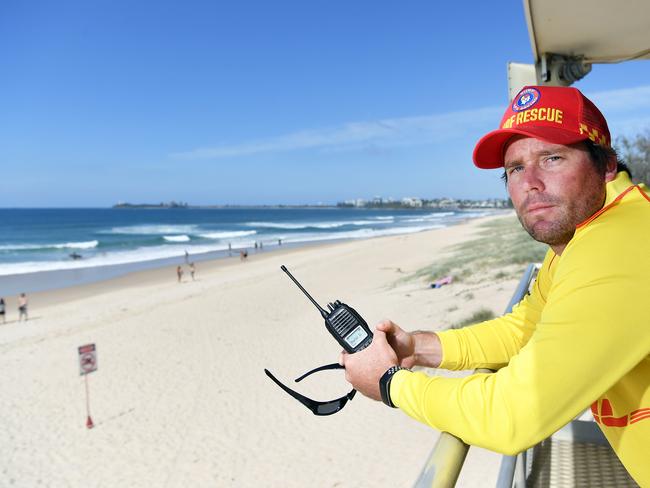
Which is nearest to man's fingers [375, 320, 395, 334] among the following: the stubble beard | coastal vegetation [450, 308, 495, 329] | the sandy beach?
the stubble beard

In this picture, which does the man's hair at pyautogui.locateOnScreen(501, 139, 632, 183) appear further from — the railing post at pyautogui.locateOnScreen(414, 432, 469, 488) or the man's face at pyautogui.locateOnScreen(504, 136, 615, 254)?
the railing post at pyautogui.locateOnScreen(414, 432, 469, 488)

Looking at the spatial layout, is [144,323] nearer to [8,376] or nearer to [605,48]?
[8,376]

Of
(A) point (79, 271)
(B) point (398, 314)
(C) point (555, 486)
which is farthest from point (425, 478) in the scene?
(A) point (79, 271)

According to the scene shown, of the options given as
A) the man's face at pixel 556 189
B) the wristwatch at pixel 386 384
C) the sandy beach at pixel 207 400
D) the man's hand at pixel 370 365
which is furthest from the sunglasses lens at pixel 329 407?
the sandy beach at pixel 207 400

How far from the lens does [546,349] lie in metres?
0.97

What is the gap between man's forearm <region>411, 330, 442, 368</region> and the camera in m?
1.81

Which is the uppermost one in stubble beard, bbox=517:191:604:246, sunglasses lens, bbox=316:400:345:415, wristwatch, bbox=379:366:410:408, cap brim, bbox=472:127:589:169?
cap brim, bbox=472:127:589:169

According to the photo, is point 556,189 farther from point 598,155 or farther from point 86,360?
point 86,360

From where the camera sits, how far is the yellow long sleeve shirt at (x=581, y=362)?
3.10 feet

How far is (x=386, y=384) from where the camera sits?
50.9 inches

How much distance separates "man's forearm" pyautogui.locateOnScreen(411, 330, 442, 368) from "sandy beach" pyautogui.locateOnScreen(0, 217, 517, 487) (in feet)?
13.1

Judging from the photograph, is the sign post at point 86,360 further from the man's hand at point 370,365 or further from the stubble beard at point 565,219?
the stubble beard at point 565,219

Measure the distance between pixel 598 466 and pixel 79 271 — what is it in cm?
3465

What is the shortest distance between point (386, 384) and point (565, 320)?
0.49m
